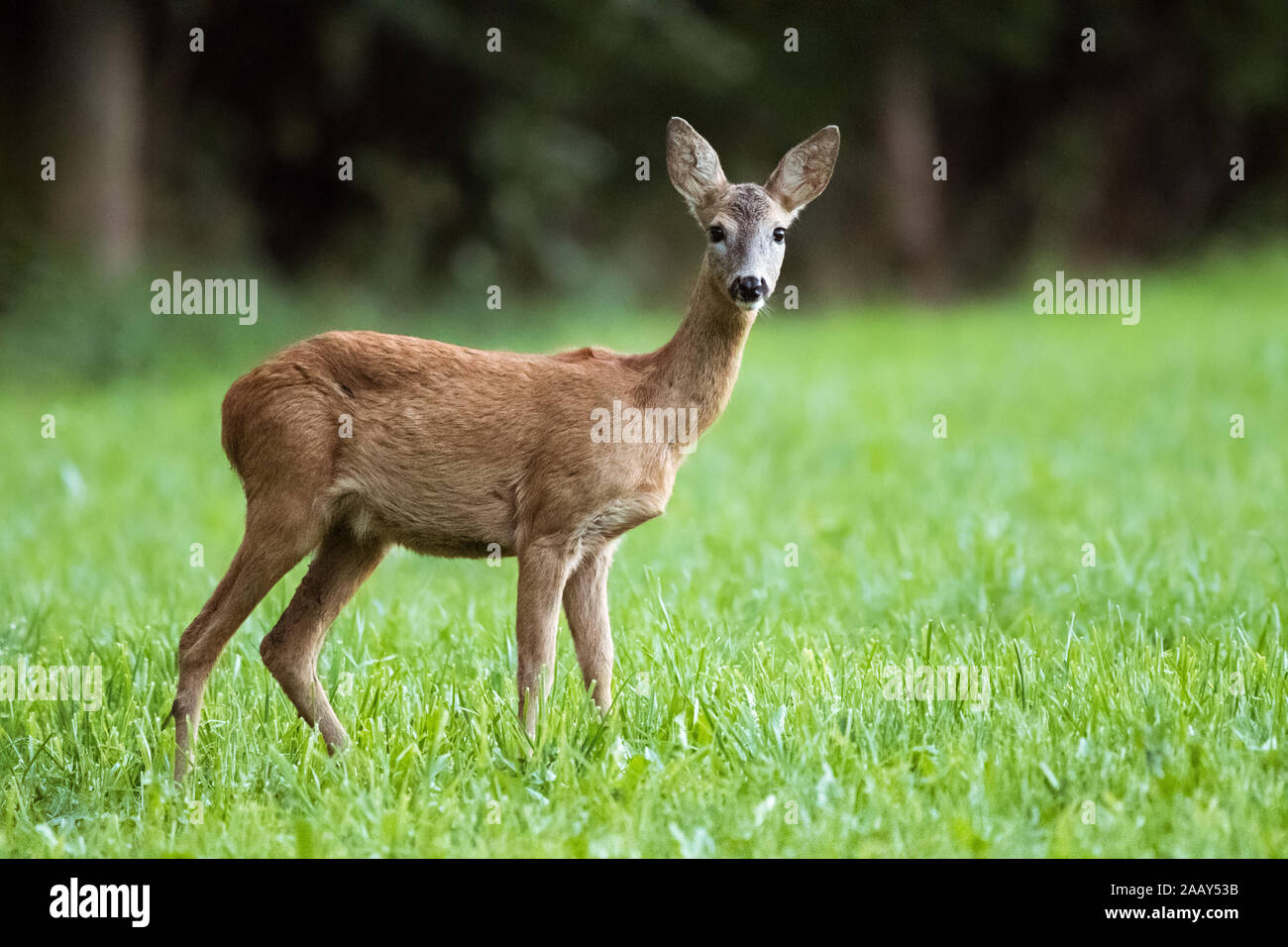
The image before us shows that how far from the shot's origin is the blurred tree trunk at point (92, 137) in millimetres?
15125

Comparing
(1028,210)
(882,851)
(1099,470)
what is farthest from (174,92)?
(882,851)

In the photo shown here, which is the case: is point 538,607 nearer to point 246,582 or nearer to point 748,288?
point 246,582

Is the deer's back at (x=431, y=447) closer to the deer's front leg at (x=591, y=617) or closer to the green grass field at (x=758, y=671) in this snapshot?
the deer's front leg at (x=591, y=617)

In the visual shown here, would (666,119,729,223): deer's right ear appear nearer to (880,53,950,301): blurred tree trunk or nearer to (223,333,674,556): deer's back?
(223,333,674,556): deer's back

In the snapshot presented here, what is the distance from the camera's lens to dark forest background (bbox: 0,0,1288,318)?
621 inches

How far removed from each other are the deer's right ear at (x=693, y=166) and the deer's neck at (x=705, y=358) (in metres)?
0.32

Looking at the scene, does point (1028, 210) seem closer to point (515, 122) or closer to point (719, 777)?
point (515, 122)

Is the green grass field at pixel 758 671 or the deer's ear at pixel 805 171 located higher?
the deer's ear at pixel 805 171

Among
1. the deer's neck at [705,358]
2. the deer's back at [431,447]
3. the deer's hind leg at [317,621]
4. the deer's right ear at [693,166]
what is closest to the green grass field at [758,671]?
the deer's hind leg at [317,621]

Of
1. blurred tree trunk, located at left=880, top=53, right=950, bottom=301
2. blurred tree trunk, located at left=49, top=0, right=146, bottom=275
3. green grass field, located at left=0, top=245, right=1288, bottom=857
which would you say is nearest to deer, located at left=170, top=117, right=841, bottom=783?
green grass field, located at left=0, top=245, right=1288, bottom=857

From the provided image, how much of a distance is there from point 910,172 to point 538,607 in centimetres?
1945

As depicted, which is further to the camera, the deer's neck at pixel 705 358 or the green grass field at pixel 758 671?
the deer's neck at pixel 705 358

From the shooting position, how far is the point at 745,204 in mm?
5031

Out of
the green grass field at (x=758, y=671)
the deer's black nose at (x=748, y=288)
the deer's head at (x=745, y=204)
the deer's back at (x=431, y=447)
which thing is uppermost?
the deer's head at (x=745, y=204)
